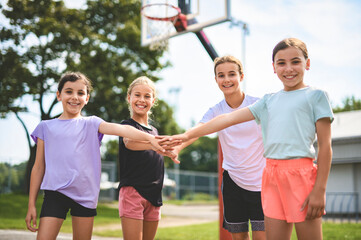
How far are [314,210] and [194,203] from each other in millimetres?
28355

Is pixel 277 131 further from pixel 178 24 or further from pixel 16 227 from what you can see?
pixel 16 227

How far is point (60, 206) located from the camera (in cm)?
310

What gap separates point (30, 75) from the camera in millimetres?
16453

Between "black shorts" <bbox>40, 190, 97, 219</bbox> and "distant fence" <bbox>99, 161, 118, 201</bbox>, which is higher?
"black shorts" <bbox>40, 190, 97, 219</bbox>

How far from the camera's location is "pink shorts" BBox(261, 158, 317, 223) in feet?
7.90

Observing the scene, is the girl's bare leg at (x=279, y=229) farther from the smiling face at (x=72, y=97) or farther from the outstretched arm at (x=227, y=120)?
the smiling face at (x=72, y=97)

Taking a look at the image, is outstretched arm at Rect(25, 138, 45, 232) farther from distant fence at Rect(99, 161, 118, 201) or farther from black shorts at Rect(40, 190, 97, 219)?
distant fence at Rect(99, 161, 118, 201)

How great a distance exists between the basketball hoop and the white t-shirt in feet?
12.4

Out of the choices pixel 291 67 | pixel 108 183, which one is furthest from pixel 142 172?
pixel 108 183

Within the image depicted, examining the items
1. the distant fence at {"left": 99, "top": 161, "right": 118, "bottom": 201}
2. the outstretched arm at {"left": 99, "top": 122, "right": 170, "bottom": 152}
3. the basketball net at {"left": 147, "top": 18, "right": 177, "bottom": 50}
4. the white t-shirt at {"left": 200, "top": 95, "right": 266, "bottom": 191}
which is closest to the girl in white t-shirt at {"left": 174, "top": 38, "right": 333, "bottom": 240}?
the white t-shirt at {"left": 200, "top": 95, "right": 266, "bottom": 191}

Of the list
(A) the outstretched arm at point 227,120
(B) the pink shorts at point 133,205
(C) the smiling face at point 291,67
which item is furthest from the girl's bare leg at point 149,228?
(C) the smiling face at point 291,67

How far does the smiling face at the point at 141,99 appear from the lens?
12.0 feet

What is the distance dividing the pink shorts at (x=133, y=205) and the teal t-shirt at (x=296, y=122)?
4.40 feet

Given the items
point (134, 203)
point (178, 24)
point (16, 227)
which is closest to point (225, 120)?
point (134, 203)
